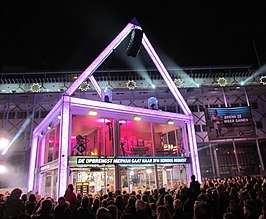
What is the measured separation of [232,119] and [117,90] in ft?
47.3

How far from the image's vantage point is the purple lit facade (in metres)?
11.0

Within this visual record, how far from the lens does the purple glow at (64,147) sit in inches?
386

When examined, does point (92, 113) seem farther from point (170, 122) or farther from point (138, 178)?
point (170, 122)

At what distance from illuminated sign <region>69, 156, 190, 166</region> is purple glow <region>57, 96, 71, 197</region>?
0.41 meters

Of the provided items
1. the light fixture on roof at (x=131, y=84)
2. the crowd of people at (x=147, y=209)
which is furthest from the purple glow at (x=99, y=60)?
the light fixture on roof at (x=131, y=84)

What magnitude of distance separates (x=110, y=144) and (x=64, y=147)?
11.0 feet

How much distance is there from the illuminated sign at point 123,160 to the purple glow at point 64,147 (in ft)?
1.36

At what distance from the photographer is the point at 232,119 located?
82.3 ft

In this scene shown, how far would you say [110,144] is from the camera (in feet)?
42.9

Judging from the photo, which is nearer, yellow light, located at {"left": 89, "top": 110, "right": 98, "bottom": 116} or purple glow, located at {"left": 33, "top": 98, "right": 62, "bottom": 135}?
purple glow, located at {"left": 33, "top": 98, "right": 62, "bottom": 135}

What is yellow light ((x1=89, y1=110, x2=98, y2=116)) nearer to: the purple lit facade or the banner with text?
the purple lit facade

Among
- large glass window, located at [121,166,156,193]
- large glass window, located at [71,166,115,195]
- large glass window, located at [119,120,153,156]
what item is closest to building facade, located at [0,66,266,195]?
→ large glass window, located at [119,120,153,156]

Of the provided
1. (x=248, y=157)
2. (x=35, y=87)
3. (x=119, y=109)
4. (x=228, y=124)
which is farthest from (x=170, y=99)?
(x=119, y=109)

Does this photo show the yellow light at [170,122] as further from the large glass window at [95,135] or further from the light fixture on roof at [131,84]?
the light fixture on roof at [131,84]
